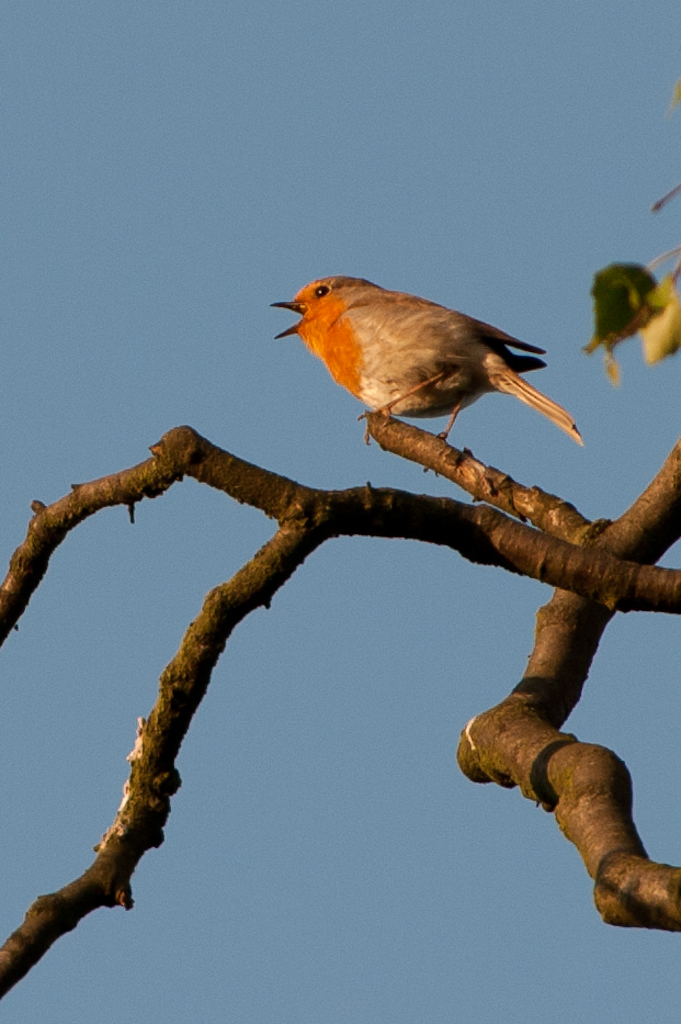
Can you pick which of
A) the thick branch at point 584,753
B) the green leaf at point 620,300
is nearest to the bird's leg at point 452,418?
the thick branch at point 584,753

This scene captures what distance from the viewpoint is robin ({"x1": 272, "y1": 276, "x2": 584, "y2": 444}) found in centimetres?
861

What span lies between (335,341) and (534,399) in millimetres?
1578

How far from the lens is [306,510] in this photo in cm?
387

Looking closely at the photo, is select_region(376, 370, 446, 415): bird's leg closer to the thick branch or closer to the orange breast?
the orange breast

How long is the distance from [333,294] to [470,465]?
4.97 metres

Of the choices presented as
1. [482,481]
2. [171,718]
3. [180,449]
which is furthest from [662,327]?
[482,481]

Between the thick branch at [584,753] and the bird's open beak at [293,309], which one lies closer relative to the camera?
the thick branch at [584,753]

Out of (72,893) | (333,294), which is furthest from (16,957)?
(333,294)

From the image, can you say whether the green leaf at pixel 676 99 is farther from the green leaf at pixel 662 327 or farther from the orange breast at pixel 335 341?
the orange breast at pixel 335 341

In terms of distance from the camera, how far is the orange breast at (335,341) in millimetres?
9047

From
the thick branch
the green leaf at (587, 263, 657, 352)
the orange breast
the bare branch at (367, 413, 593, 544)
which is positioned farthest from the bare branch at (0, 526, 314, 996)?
the orange breast

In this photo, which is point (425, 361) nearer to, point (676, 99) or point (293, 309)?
point (293, 309)

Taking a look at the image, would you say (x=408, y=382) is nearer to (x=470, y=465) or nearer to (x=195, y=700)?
(x=470, y=465)

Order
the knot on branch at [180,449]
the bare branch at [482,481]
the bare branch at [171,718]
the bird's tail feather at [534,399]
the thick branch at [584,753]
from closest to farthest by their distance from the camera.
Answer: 1. the thick branch at [584,753]
2. the bare branch at [171,718]
3. the knot on branch at [180,449]
4. the bare branch at [482,481]
5. the bird's tail feather at [534,399]
